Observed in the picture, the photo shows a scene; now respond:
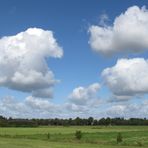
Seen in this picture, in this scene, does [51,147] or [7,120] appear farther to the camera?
[7,120]

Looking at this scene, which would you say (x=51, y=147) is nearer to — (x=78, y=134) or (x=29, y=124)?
(x=78, y=134)

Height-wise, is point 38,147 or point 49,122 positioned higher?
point 49,122

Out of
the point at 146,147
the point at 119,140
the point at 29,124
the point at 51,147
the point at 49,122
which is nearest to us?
the point at 51,147

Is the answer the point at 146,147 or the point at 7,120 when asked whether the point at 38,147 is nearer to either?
the point at 146,147

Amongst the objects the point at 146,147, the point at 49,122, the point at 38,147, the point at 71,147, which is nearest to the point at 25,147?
the point at 38,147

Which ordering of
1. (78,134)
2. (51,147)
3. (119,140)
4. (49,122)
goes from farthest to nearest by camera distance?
(49,122) → (78,134) → (119,140) → (51,147)

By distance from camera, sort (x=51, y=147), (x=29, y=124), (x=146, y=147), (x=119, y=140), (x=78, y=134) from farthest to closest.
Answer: (x=29, y=124) → (x=78, y=134) → (x=119, y=140) → (x=146, y=147) → (x=51, y=147)

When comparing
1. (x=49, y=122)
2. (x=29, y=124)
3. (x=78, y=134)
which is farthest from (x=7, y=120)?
(x=78, y=134)

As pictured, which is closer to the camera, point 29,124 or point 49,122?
point 29,124

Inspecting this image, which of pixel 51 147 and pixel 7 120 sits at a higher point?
pixel 7 120

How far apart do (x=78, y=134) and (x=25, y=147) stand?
28665 millimetres

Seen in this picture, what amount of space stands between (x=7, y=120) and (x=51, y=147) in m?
125

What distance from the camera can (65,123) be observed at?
200 metres

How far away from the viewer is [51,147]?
41094 mm
